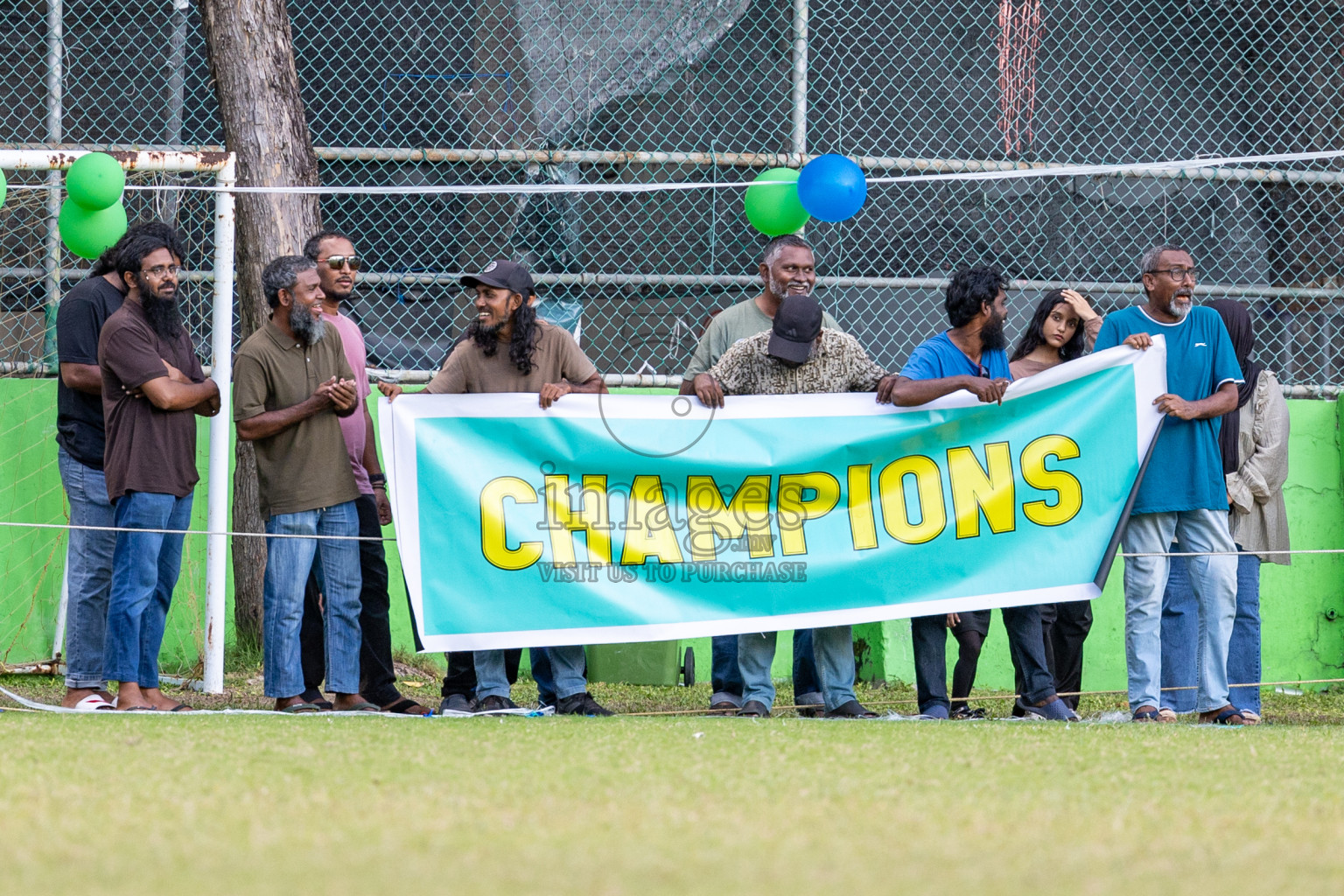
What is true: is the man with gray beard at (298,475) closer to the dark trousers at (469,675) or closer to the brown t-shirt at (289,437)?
the brown t-shirt at (289,437)

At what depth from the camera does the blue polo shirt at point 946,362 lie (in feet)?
19.0

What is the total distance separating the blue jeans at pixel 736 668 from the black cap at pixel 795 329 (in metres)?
1.13

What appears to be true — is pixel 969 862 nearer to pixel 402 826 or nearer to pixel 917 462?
pixel 402 826

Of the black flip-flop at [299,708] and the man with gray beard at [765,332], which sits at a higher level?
the man with gray beard at [765,332]

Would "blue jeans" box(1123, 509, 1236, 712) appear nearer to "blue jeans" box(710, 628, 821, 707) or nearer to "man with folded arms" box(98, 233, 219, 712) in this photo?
"blue jeans" box(710, 628, 821, 707)

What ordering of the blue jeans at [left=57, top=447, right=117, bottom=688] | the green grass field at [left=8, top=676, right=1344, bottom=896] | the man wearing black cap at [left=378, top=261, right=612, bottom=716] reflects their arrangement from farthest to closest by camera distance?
1. the man wearing black cap at [left=378, top=261, right=612, bottom=716]
2. the blue jeans at [left=57, top=447, right=117, bottom=688]
3. the green grass field at [left=8, top=676, right=1344, bottom=896]

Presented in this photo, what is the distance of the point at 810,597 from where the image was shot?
5691mm

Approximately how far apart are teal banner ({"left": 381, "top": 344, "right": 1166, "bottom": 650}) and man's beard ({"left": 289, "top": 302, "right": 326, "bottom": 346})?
468 millimetres

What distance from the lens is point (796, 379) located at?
19.0 feet

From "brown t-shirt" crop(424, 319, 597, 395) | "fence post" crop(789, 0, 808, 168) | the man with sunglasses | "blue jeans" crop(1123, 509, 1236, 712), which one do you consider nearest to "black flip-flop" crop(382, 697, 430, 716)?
the man with sunglasses

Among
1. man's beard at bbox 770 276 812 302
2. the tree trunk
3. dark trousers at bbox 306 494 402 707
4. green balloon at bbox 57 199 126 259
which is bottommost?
dark trousers at bbox 306 494 402 707

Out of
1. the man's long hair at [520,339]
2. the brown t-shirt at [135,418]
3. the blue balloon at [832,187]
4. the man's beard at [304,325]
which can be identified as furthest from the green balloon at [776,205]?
the brown t-shirt at [135,418]

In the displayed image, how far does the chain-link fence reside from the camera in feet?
26.5

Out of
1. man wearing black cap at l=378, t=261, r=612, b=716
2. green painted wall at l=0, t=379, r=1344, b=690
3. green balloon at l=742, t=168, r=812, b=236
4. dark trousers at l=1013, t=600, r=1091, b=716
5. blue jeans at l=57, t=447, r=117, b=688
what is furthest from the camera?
green painted wall at l=0, t=379, r=1344, b=690
